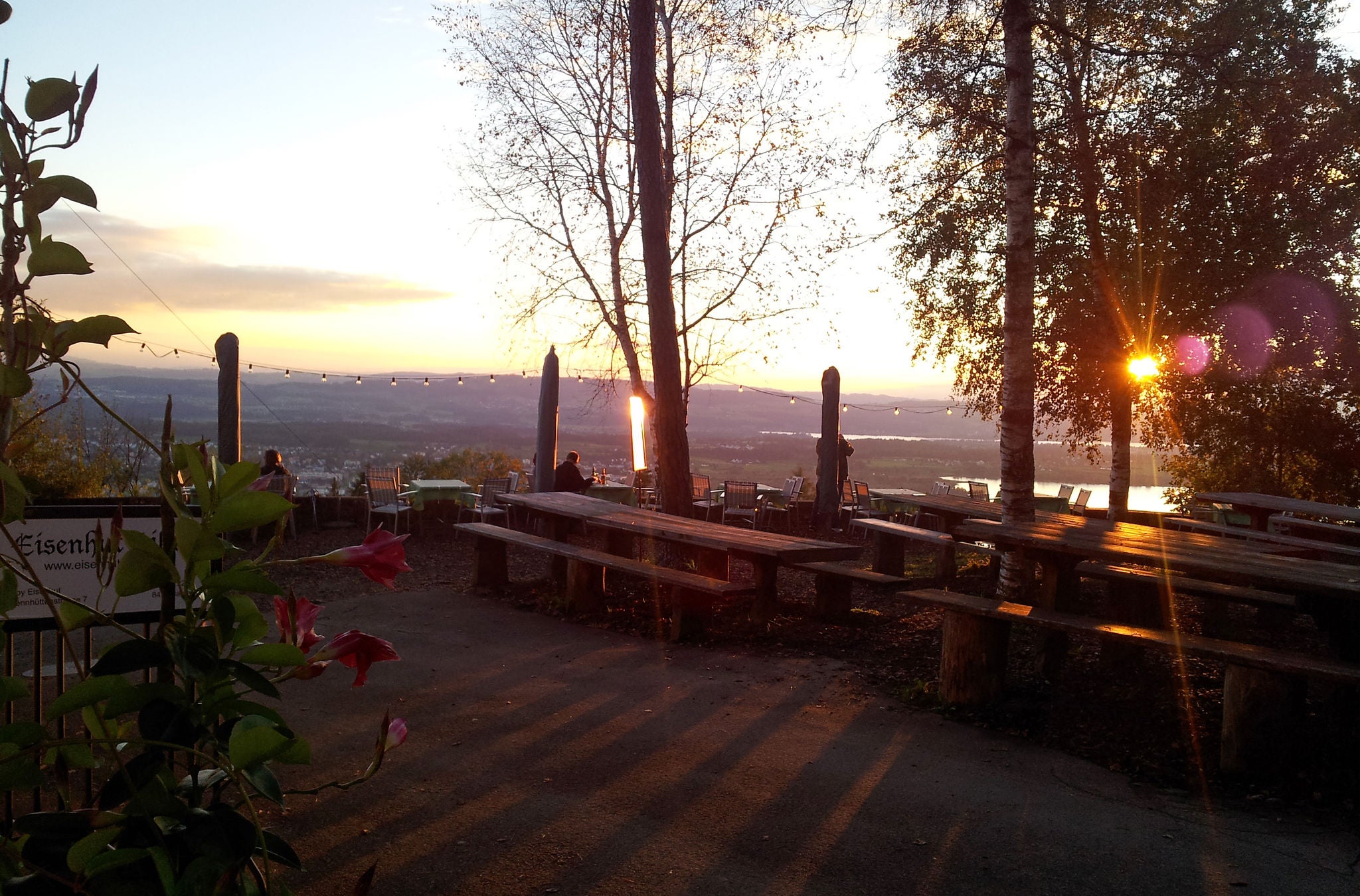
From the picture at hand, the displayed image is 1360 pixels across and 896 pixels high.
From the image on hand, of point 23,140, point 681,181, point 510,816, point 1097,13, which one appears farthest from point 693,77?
point 23,140

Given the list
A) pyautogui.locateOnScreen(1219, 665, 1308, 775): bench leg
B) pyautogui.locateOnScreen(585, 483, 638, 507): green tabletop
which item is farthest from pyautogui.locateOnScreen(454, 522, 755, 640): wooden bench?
pyautogui.locateOnScreen(585, 483, 638, 507): green tabletop

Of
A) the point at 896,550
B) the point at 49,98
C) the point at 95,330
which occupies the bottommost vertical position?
the point at 896,550

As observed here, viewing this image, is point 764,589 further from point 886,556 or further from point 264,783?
point 264,783

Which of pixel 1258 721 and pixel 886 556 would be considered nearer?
pixel 1258 721

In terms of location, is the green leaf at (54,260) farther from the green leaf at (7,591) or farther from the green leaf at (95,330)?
the green leaf at (7,591)

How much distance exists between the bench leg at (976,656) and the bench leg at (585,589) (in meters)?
Result: 3.17

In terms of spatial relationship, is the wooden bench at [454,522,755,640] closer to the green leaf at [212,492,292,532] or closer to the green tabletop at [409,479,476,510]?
the green tabletop at [409,479,476,510]

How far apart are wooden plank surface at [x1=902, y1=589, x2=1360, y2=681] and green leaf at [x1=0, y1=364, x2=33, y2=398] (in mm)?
4179

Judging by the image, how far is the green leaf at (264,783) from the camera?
1.09 metres

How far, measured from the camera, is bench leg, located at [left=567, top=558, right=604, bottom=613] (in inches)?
293

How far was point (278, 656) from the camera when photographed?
3.51 feet

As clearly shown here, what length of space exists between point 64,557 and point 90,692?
1875 mm

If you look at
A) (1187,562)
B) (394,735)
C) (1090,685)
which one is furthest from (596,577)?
(394,735)

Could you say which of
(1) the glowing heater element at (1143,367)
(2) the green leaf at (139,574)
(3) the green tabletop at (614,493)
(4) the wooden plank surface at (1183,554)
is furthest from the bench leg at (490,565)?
(1) the glowing heater element at (1143,367)
